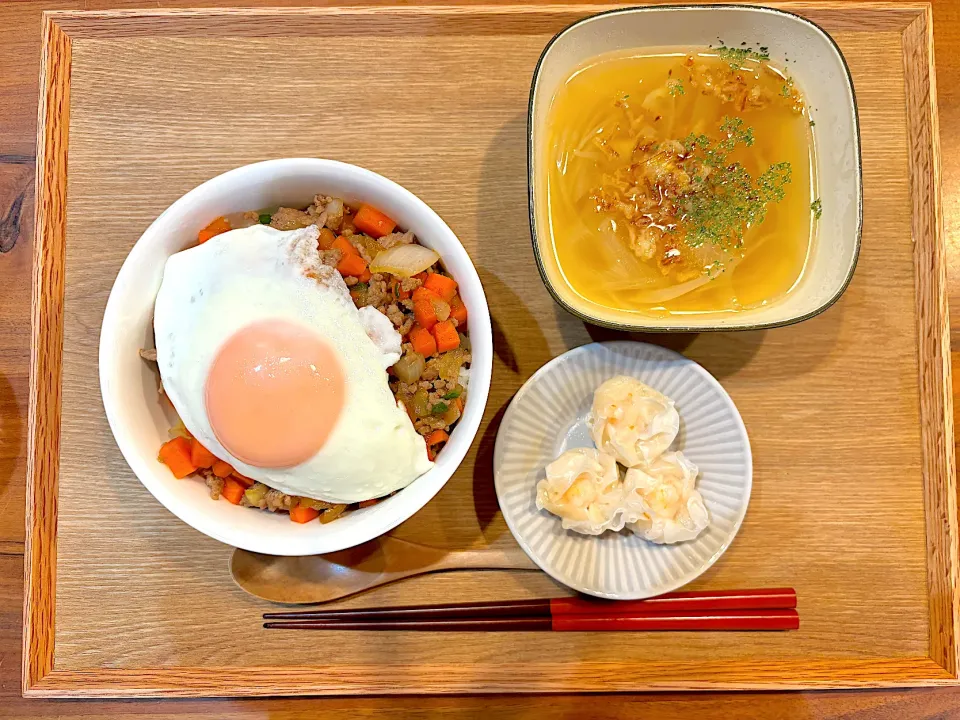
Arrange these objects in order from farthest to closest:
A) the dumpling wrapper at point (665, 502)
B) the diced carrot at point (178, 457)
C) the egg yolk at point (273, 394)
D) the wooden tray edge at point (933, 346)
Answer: the wooden tray edge at point (933, 346) < the dumpling wrapper at point (665, 502) < the diced carrot at point (178, 457) < the egg yolk at point (273, 394)

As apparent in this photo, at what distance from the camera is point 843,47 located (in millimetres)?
2252

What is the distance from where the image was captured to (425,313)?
1.89 m

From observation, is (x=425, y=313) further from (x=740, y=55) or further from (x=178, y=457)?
(x=740, y=55)

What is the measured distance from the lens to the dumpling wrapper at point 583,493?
6.70ft

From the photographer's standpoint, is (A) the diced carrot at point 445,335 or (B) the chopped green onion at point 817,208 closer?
(A) the diced carrot at point 445,335

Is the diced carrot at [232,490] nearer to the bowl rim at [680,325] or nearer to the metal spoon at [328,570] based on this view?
the metal spoon at [328,570]

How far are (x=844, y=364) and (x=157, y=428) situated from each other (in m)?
2.09

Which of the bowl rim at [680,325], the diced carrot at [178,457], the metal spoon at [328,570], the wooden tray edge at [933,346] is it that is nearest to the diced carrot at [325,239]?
the bowl rim at [680,325]

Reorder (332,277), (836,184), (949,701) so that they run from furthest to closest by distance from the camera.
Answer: (949,701)
(836,184)
(332,277)

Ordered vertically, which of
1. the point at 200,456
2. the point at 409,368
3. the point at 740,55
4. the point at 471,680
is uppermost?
the point at 740,55

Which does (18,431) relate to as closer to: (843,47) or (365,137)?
(365,137)

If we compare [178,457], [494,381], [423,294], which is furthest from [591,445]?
[178,457]

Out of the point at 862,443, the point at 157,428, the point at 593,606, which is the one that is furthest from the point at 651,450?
the point at 157,428

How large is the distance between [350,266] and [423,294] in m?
0.21
